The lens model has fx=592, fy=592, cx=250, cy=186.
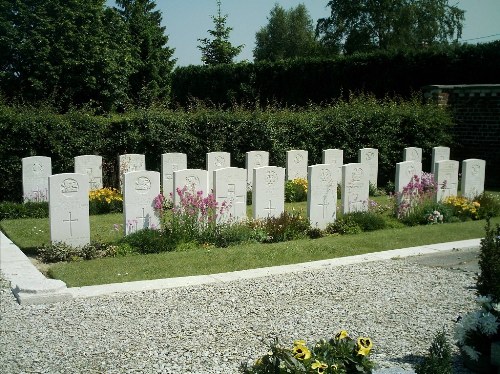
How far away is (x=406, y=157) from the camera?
16.6 metres

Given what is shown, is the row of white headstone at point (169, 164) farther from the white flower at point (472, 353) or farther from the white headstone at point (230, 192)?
the white flower at point (472, 353)

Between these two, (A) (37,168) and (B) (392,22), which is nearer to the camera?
(A) (37,168)

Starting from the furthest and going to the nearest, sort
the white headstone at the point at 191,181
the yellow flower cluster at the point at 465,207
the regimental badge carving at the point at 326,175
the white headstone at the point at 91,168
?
the white headstone at the point at 91,168 < the yellow flower cluster at the point at 465,207 < the regimental badge carving at the point at 326,175 < the white headstone at the point at 191,181

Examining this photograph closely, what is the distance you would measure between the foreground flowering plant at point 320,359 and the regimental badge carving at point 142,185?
6561mm

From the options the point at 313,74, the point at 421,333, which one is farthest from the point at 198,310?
the point at 313,74

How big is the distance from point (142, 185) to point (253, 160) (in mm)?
6076

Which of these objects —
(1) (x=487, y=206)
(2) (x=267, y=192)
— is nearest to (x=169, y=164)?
(2) (x=267, y=192)

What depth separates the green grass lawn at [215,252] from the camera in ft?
27.2

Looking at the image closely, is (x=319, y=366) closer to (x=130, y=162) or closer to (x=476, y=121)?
(x=130, y=162)

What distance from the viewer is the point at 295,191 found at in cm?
1556

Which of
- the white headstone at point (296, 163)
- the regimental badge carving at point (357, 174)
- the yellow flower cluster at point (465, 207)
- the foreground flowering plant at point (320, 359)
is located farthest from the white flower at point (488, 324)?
the white headstone at point (296, 163)

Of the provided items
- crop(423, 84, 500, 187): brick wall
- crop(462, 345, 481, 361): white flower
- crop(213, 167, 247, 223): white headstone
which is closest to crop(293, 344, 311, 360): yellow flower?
crop(462, 345, 481, 361): white flower

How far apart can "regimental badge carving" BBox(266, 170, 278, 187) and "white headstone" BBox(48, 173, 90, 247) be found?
340cm

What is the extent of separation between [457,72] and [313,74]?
7.36 m
